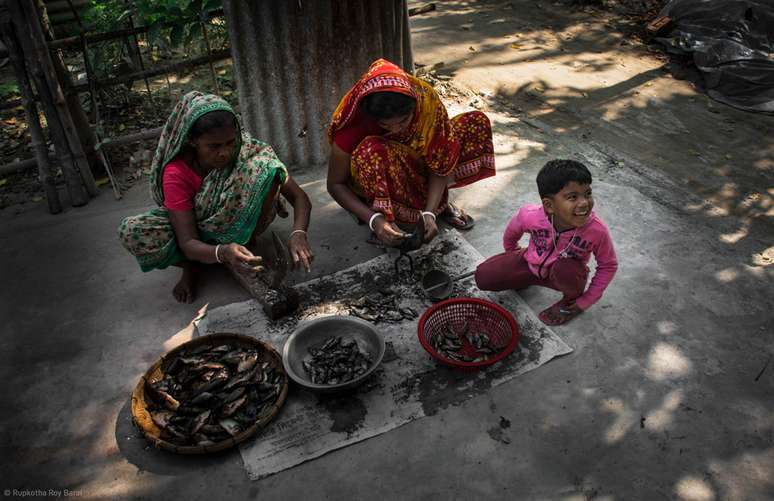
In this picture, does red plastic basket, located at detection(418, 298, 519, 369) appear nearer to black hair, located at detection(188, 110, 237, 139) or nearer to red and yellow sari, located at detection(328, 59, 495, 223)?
red and yellow sari, located at detection(328, 59, 495, 223)

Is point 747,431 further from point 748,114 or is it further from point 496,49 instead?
point 496,49

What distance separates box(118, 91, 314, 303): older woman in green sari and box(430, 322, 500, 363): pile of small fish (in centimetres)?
85

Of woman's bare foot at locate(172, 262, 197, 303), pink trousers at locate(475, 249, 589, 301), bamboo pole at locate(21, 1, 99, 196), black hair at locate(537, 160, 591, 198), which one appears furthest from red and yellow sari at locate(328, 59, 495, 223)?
bamboo pole at locate(21, 1, 99, 196)

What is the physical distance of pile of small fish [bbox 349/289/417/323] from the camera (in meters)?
2.99

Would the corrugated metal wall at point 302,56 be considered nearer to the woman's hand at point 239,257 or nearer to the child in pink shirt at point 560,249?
the woman's hand at point 239,257

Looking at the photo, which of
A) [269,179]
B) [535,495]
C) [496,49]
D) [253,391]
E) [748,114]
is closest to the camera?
[535,495]

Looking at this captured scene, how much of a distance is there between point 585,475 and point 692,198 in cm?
258

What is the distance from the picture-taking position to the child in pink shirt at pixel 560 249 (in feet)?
8.11

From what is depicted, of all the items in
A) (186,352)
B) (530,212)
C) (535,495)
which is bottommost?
(535,495)

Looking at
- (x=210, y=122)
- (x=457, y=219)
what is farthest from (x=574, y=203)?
(x=210, y=122)

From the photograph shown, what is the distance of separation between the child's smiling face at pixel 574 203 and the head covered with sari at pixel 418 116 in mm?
910

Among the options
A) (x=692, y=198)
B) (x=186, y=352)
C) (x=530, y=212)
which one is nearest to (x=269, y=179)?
(x=186, y=352)

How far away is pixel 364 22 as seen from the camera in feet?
13.6

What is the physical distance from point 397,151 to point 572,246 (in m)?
1.19
